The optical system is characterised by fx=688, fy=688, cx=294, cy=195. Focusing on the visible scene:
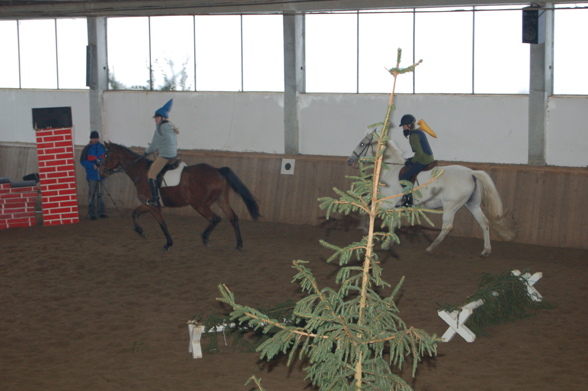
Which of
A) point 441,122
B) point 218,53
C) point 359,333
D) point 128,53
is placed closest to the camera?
point 359,333

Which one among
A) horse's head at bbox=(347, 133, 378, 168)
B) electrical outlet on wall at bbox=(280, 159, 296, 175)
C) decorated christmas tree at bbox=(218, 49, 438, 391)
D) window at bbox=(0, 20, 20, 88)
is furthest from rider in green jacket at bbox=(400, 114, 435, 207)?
window at bbox=(0, 20, 20, 88)

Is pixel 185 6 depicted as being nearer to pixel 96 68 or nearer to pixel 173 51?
pixel 173 51

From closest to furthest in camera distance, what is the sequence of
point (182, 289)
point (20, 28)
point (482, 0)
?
point (182, 289) < point (482, 0) < point (20, 28)

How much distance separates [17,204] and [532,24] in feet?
38.3

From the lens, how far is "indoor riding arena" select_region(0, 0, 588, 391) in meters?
7.30

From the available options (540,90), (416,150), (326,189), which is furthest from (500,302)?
(326,189)

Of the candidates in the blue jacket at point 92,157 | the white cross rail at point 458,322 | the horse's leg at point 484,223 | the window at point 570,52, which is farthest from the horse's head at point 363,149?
the blue jacket at point 92,157

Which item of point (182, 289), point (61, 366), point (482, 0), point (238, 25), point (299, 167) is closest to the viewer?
point (61, 366)

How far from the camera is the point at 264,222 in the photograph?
619 inches

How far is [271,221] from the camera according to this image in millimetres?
15688

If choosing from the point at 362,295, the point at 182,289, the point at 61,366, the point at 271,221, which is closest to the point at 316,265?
the point at 182,289

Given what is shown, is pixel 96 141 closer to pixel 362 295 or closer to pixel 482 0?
pixel 482 0

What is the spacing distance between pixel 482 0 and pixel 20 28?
49.5 feet

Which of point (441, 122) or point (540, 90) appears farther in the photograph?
point (441, 122)
